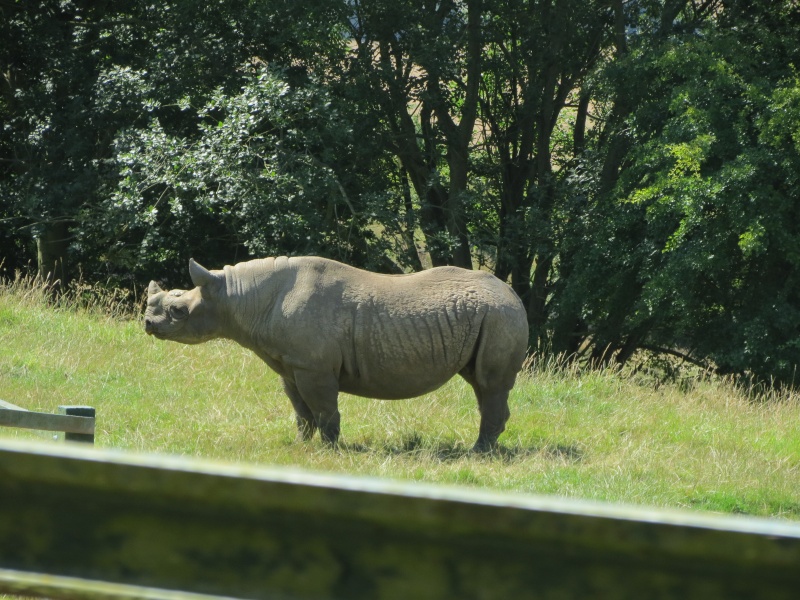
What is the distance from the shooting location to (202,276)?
8867 millimetres

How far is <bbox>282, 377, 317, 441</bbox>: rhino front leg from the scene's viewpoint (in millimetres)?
9031

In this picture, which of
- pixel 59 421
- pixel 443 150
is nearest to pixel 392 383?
pixel 59 421

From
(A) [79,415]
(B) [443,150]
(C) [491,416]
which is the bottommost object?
(C) [491,416]

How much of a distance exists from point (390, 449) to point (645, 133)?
10.6 meters

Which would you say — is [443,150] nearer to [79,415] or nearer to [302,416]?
[302,416]

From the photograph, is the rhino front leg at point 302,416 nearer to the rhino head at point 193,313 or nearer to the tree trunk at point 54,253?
the rhino head at point 193,313

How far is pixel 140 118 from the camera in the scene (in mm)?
18859

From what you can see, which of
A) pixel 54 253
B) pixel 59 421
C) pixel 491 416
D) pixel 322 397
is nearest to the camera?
pixel 59 421

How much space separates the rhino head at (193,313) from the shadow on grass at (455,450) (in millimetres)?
1512

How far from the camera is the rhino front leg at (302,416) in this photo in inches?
356

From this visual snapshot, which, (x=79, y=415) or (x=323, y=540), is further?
(x=79, y=415)

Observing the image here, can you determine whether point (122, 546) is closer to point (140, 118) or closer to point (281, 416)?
point (281, 416)

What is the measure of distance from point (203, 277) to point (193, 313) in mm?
313

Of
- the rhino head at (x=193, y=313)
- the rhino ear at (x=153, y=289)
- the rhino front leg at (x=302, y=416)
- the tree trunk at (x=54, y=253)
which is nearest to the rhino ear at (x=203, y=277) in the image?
the rhino head at (x=193, y=313)
